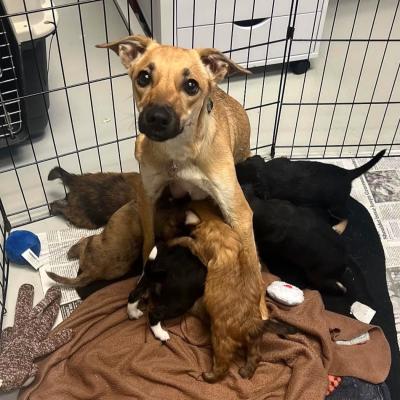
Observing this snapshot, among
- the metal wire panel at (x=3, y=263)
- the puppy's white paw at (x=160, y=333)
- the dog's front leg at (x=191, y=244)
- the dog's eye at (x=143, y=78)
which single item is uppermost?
the dog's eye at (x=143, y=78)

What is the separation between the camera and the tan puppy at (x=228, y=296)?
1.95 meters

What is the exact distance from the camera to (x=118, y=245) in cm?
232

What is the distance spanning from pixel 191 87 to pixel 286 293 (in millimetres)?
937

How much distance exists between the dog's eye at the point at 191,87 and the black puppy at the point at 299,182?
71 centimetres

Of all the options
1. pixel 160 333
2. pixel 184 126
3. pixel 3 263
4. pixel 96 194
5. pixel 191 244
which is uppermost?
pixel 184 126

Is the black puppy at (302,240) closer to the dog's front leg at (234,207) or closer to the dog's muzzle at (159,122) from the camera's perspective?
the dog's front leg at (234,207)

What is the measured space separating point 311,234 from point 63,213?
1250 millimetres

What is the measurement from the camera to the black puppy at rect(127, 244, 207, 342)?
6.64 feet

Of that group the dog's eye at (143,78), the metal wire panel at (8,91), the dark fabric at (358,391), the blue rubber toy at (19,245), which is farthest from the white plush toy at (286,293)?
the metal wire panel at (8,91)

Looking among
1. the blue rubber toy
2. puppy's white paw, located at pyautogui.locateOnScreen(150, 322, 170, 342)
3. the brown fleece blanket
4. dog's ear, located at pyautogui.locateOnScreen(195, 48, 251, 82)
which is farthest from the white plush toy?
the blue rubber toy

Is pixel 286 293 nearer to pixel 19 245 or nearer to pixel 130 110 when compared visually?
pixel 19 245

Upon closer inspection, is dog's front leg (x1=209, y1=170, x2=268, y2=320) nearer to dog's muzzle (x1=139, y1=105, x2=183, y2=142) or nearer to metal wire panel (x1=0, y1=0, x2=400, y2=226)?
dog's muzzle (x1=139, y1=105, x2=183, y2=142)

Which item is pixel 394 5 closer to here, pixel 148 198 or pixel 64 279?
pixel 148 198

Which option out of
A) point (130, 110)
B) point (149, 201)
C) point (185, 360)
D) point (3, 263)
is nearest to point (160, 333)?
point (185, 360)
